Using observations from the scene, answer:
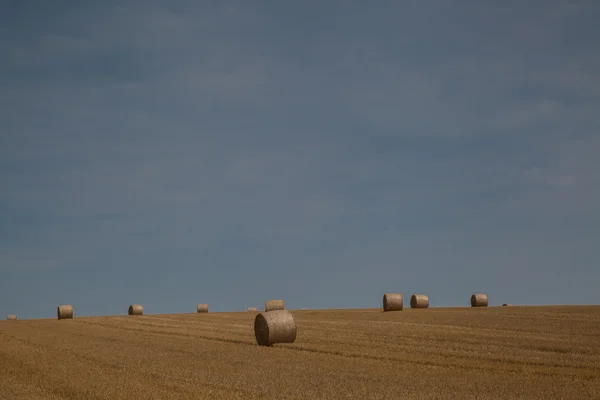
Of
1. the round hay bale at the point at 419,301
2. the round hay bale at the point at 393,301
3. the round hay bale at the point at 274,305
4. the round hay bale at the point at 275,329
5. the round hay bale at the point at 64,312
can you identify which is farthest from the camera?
the round hay bale at the point at 64,312

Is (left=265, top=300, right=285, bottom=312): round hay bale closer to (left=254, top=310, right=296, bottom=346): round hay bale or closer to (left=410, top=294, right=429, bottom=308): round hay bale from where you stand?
(left=410, top=294, right=429, bottom=308): round hay bale

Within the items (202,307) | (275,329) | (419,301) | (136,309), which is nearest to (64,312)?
(136,309)

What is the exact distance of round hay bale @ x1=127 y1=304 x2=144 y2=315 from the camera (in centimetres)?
5038

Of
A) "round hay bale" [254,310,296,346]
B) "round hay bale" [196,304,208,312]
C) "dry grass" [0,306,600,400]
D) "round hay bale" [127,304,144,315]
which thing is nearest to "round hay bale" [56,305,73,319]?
"round hay bale" [127,304,144,315]

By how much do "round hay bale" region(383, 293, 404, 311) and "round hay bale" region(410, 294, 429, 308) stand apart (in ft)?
11.7

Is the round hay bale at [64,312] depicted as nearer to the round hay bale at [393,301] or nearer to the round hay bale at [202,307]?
the round hay bale at [202,307]

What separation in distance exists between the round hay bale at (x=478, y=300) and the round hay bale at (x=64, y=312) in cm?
2732

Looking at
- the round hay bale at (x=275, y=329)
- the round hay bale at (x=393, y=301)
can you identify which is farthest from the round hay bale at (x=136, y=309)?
the round hay bale at (x=275, y=329)

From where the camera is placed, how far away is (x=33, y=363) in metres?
17.8

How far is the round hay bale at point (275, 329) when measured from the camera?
22625 millimetres

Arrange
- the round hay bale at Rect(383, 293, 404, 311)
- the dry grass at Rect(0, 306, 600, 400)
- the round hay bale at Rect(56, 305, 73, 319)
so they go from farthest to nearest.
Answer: the round hay bale at Rect(56, 305, 73, 319) < the round hay bale at Rect(383, 293, 404, 311) < the dry grass at Rect(0, 306, 600, 400)

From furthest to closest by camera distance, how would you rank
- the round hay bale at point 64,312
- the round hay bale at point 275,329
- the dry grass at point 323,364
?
the round hay bale at point 64,312, the round hay bale at point 275,329, the dry grass at point 323,364

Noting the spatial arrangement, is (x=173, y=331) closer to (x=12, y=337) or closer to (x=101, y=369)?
(x=12, y=337)

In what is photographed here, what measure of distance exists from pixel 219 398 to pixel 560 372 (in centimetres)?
782
